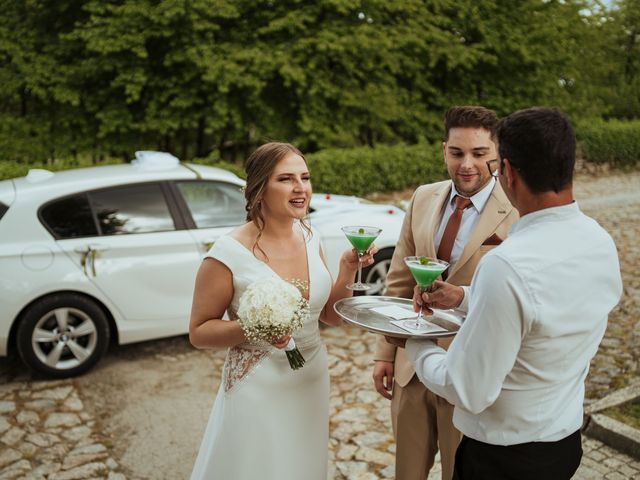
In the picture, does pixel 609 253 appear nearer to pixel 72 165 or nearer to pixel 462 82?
pixel 72 165

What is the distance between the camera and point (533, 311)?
1810 mm

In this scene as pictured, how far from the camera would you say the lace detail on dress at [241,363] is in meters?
2.85

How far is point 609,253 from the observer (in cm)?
197

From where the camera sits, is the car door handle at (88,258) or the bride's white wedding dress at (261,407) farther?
the car door handle at (88,258)

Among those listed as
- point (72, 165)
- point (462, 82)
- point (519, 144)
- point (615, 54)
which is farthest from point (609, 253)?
point (615, 54)

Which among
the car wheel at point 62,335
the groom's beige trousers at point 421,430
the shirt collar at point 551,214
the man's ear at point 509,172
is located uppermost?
the man's ear at point 509,172

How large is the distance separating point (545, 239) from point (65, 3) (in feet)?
47.0

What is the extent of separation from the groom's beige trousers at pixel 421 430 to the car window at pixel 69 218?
3620 mm

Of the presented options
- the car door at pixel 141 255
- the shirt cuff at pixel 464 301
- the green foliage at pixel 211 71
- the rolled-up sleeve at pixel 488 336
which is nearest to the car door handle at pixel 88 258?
the car door at pixel 141 255

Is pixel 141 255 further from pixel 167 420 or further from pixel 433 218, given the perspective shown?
pixel 433 218

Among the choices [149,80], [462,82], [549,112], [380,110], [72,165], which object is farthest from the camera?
[462,82]

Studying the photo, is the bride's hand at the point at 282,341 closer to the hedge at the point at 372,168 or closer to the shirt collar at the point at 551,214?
the shirt collar at the point at 551,214

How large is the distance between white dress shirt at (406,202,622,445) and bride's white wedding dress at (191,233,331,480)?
97 centimetres

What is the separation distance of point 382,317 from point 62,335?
3862mm
